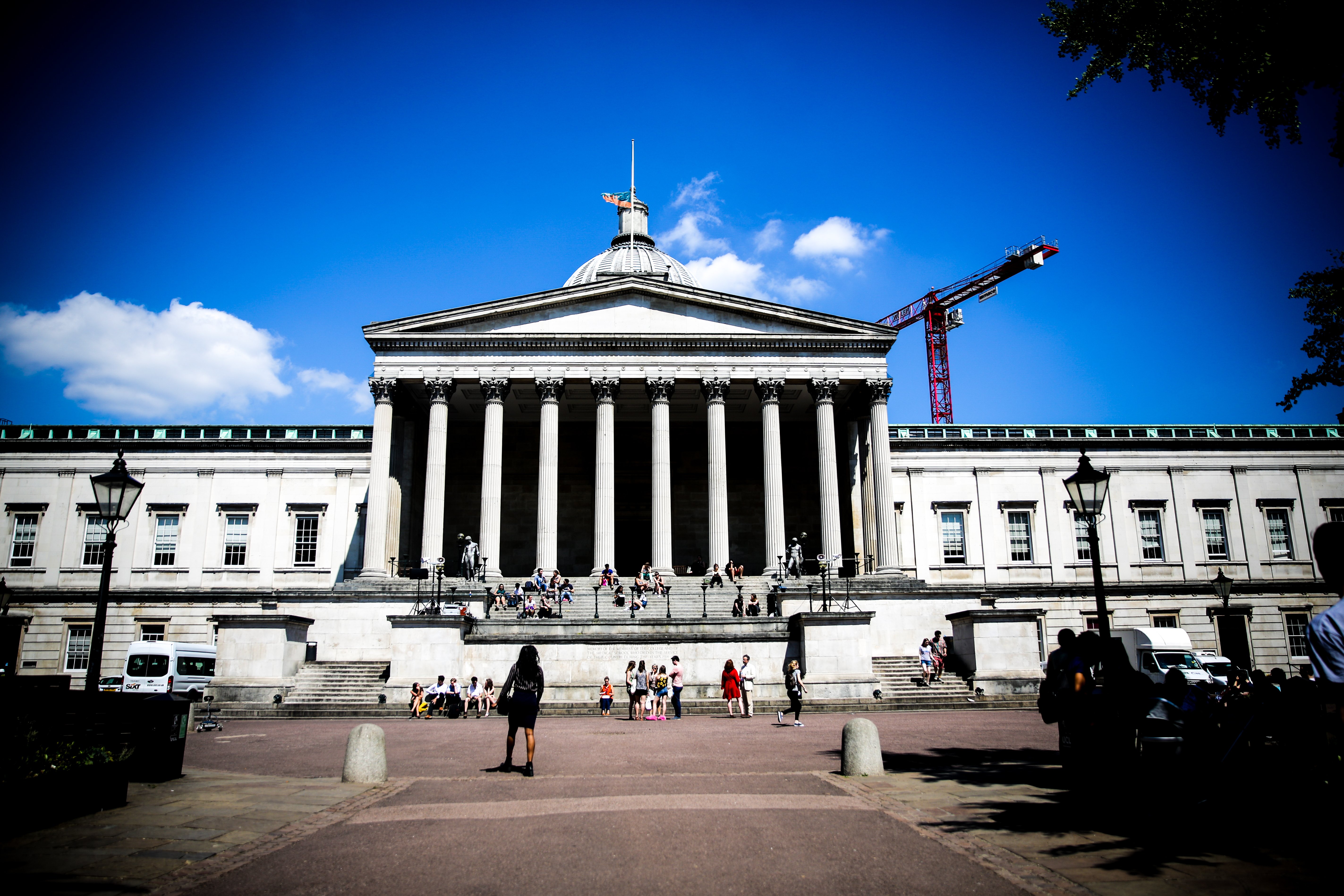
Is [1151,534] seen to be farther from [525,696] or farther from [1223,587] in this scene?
[525,696]

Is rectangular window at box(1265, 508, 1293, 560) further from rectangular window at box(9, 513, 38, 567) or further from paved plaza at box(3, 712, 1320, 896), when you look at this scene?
rectangular window at box(9, 513, 38, 567)

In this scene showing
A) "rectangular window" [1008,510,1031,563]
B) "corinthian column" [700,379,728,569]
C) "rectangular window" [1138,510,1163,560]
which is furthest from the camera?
"rectangular window" [1138,510,1163,560]

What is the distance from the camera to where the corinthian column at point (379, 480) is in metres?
39.9

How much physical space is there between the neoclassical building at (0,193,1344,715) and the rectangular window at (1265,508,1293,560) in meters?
0.17

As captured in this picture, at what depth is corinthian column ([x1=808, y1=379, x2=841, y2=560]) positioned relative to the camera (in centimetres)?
4184

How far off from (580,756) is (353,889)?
347 inches

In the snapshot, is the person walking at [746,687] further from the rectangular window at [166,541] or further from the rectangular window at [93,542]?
the rectangular window at [93,542]

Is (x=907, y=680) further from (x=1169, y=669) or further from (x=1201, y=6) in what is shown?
(x=1201, y=6)

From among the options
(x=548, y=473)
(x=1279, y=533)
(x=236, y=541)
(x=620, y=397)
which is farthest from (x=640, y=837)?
(x=1279, y=533)

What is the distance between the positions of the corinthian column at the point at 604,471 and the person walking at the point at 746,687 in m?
14.7

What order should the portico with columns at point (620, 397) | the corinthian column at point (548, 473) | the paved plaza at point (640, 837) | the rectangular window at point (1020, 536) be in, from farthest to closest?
the rectangular window at point (1020, 536)
the portico with columns at point (620, 397)
the corinthian column at point (548, 473)
the paved plaza at point (640, 837)

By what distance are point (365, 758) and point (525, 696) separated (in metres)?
2.46

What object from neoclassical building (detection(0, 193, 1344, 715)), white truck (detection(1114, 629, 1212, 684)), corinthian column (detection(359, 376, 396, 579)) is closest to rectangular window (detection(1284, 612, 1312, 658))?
neoclassical building (detection(0, 193, 1344, 715))

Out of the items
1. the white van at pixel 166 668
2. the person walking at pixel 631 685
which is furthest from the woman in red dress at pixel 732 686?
the white van at pixel 166 668
